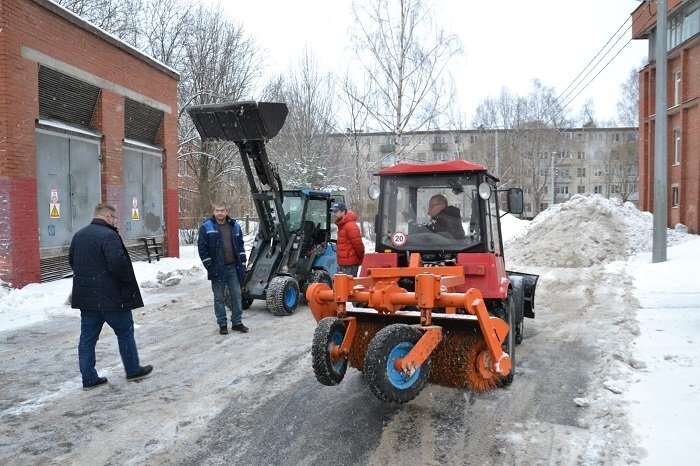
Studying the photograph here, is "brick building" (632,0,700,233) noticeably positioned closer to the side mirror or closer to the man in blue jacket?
the side mirror

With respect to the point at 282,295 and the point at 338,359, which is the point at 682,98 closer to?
the point at 282,295

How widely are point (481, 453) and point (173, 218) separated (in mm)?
14217

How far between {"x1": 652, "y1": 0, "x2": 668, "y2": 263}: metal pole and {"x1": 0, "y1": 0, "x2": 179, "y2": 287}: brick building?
1300 centimetres

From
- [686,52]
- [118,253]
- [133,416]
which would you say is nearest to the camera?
[133,416]

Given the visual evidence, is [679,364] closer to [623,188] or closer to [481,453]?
[481,453]

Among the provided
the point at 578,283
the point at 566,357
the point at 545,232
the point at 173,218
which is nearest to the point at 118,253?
the point at 566,357

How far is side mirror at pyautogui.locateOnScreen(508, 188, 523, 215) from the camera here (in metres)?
5.92

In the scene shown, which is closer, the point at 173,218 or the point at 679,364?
the point at 679,364

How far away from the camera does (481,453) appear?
395 cm

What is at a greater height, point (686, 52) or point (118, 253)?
point (686, 52)

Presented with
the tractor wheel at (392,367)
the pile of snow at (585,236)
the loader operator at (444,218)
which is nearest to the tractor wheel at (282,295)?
the loader operator at (444,218)

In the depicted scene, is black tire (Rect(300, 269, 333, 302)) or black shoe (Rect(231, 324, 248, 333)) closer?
black shoe (Rect(231, 324, 248, 333))

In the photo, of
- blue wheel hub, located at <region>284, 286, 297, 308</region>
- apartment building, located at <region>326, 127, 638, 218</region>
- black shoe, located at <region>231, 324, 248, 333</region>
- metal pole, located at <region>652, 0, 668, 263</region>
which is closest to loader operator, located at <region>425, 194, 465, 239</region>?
black shoe, located at <region>231, 324, 248, 333</region>

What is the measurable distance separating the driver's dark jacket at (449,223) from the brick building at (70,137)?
8.08 metres
